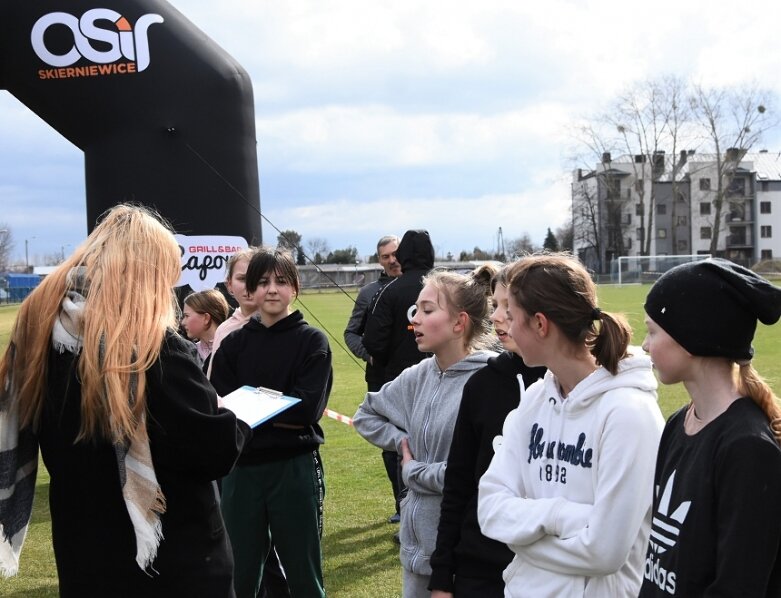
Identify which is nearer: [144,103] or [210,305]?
[210,305]

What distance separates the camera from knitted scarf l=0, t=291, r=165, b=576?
2.45 meters

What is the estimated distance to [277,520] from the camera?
4074 millimetres

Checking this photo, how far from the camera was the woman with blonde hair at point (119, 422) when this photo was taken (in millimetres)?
2457

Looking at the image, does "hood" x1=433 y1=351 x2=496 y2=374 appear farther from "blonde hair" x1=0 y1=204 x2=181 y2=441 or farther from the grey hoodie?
"blonde hair" x1=0 y1=204 x2=181 y2=441

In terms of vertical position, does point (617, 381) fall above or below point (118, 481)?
above

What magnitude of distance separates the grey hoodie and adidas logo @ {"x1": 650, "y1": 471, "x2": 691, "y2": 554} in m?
1.13

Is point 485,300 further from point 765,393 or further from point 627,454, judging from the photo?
point 765,393

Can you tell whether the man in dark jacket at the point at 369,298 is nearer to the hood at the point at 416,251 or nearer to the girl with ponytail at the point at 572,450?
the hood at the point at 416,251

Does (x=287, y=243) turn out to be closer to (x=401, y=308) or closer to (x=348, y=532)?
(x=401, y=308)

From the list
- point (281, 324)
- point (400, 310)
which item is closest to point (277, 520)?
point (281, 324)

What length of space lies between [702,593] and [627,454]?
1.51 ft

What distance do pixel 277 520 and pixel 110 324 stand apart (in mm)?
1912

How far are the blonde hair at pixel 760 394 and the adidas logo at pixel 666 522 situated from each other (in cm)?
25

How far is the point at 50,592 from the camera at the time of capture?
5.37 m
